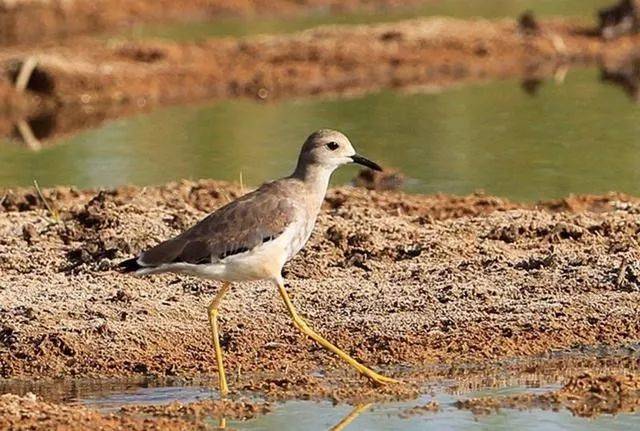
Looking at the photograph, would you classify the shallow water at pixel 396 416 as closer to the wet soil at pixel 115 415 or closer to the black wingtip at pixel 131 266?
the wet soil at pixel 115 415

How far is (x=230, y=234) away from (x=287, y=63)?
1513cm

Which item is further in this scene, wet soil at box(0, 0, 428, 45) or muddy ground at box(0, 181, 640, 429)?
wet soil at box(0, 0, 428, 45)

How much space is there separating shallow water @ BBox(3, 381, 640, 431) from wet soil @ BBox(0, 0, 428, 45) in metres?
19.8

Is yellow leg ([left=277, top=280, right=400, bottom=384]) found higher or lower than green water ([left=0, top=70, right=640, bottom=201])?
lower

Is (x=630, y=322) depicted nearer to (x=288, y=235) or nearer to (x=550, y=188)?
(x=288, y=235)

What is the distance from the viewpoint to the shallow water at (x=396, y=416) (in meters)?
7.88

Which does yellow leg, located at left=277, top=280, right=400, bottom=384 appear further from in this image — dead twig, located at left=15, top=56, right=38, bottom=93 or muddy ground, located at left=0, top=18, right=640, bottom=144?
dead twig, located at left=15, top=56, right=38, bottom=93

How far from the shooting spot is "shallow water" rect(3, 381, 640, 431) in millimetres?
7883

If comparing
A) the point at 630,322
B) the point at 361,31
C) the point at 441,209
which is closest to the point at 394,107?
the point at 361,31

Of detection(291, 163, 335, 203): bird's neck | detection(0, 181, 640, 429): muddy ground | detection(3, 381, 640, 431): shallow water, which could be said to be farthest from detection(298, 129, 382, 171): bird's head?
detection(3, 381, 640, 431): shallow water

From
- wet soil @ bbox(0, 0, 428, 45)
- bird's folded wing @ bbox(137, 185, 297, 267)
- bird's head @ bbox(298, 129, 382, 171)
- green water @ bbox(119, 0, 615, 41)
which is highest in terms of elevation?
wet soil @ bbox(0, 0, 428, 45)

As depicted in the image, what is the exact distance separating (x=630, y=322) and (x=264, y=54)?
49.3 ft

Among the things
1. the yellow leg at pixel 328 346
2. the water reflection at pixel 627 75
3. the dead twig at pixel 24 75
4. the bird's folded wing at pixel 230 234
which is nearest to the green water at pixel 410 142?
the water reflection at pixel 627 75

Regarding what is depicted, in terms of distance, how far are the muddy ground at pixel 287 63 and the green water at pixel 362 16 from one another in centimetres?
200
